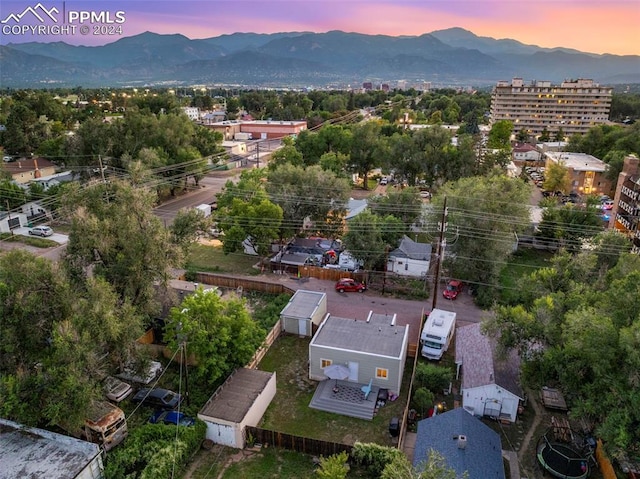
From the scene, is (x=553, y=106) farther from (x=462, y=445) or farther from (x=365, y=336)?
(x=462, y=445)

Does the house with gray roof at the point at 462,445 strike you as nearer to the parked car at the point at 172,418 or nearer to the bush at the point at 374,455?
the bush at the point at 374,455

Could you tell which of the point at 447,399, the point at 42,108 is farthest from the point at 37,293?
the point at 42,108

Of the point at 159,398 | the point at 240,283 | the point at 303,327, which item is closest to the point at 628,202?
the point at 303,327

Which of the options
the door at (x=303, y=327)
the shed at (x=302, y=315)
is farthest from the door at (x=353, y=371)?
the door at (x=303, y=327)

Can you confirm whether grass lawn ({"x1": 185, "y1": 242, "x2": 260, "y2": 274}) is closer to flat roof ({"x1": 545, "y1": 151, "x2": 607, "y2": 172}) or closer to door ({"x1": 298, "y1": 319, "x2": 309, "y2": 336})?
door ({"x1": 298, "y1": 319, "x2": 309, "y2": 336})

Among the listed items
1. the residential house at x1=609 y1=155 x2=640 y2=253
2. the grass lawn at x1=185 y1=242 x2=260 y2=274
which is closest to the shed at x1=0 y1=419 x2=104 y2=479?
the grass lawn at x1=185 y1=242 x2=260 y2=274

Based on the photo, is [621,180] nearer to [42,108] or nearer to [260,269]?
[260,269]
